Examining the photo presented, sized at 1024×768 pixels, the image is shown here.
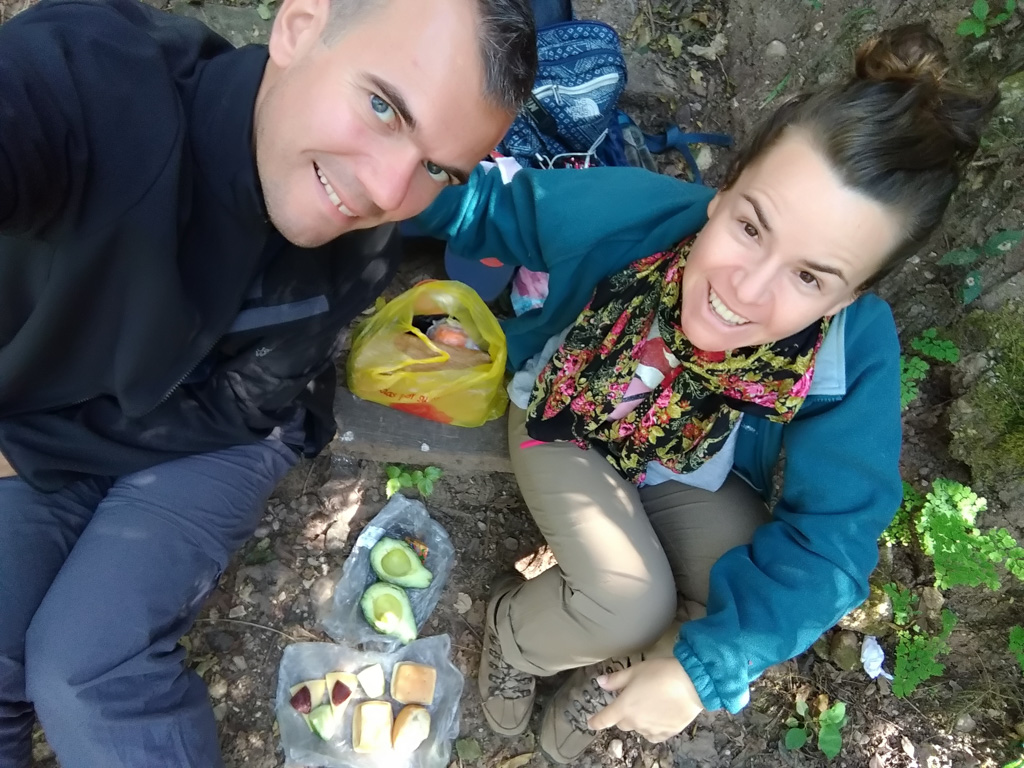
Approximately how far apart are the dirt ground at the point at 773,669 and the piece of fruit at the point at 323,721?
0.56ft

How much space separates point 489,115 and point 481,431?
5.08ft

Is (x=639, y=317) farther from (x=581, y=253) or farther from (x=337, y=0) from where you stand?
(x=337, y=0)

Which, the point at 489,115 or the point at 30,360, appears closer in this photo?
the point at 489,115

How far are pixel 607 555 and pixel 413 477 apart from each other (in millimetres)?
954

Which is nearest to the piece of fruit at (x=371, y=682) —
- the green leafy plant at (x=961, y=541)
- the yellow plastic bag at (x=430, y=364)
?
the yellow plastic bag at (x=430, y=364)

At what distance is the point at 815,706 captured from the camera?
2.86 m

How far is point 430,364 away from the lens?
2598 millimetres

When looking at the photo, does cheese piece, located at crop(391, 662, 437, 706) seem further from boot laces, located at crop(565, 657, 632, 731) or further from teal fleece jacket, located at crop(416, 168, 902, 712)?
teal fleece jacket, located at crop(416, 168, 902, 712)

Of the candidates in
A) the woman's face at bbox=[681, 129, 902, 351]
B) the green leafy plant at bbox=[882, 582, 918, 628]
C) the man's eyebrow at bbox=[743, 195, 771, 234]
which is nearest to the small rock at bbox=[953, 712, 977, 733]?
the green leafy plant at bbox=[882, 582, 918, 628]

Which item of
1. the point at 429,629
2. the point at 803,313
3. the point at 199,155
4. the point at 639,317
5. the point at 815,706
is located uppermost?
the point at 199,155

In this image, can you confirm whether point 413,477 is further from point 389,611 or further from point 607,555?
point 607,555

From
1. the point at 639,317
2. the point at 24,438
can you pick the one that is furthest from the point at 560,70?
the point at 24,438

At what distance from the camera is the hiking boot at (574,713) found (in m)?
2.53

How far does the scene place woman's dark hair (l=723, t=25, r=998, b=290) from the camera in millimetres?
1523
